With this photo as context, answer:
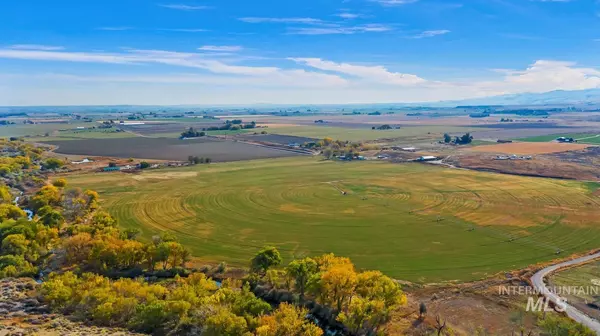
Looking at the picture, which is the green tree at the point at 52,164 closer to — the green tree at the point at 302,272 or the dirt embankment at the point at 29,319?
the dirt embankment at the point at 29,319

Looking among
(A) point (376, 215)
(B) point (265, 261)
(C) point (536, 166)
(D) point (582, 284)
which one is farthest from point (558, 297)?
(C) point (536, 166)

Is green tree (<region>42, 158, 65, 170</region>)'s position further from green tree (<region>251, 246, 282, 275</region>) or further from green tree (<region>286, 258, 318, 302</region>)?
green tree (<region>286, 258, 318, 302</region>)

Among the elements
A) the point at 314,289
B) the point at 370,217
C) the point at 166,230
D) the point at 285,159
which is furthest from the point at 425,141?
the point at 314,289

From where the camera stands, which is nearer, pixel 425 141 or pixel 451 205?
pixel 451 205

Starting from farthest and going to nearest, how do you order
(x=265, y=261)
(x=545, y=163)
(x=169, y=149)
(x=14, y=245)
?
(x=169, y=149) < (x=545, y=163) < (x=14, y=245) < (x=265, y=261)

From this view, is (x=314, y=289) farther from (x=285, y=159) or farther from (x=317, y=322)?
(x=285, y=159)

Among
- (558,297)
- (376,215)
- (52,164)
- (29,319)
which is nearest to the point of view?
(29,319)

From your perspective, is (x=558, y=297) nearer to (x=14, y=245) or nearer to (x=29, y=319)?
(x=29, y=319)
